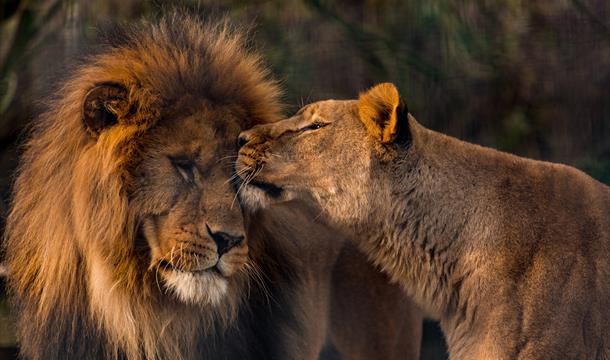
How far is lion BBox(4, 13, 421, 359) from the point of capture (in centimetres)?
354

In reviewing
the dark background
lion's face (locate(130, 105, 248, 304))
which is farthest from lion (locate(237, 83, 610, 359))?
the dark background

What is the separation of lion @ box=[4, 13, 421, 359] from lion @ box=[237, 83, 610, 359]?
193 millimetres

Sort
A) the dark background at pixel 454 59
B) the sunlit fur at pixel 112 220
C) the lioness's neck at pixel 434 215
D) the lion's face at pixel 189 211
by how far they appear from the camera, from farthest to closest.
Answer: the dark background at pixel 454 59 → the lioness's neck at pixel 434 215 → the sunlit fur at pixel 112 220 → the lion's face at pixel 189 211

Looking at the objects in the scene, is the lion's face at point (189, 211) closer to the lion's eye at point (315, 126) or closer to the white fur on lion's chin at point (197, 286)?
the white fur on lion's chin at point (197, 286)

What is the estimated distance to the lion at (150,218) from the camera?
3.54m

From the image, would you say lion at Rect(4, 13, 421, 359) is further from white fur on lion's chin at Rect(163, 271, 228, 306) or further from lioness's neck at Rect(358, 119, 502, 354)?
lioness's neck at Rect(358, 119, 502, 354)

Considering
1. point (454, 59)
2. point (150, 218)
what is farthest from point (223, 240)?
point (454, 59)

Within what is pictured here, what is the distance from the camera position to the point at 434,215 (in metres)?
3.70

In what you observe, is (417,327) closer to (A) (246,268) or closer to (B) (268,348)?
(B) (268,348)

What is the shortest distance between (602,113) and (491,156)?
7.04 feet

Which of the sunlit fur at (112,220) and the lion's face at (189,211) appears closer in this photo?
the lion's face at (189,211)

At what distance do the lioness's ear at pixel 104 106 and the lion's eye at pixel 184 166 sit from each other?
0.73ft

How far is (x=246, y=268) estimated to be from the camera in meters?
3.76

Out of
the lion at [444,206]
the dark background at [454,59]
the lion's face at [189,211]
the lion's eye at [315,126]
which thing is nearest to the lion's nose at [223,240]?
the lion's face at [189,211]
